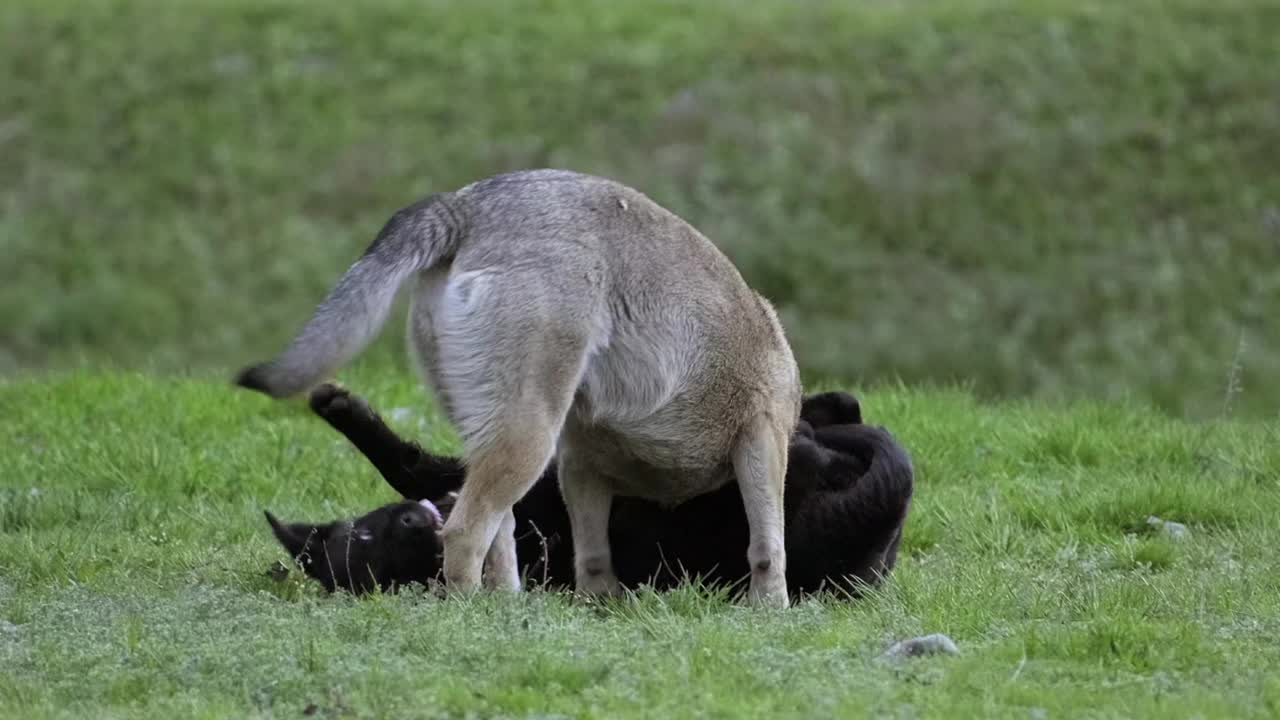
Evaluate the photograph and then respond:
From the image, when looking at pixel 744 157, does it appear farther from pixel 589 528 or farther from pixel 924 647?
pixel 924 647

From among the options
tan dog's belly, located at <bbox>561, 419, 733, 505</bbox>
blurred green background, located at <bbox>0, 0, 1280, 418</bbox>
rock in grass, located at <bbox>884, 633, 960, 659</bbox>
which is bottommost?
blurred green background, located at <bbox>0, 0, 1280, 418</bbox>

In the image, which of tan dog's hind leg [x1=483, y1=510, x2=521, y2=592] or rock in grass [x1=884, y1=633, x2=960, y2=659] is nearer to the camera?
rock in grass [x1=884, y1=633, x2=960, y2=659]

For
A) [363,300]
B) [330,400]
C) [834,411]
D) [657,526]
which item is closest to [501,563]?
[657,526]

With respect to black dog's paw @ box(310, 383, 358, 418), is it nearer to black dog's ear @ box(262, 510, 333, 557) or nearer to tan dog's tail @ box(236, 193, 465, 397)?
black dog's ear @ box(262, 510, 333, 557)

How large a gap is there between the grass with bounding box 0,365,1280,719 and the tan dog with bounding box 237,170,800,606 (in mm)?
432

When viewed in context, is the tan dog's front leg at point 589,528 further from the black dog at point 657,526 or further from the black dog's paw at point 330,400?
the black dog's paw at point 330,400

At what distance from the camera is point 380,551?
677cm

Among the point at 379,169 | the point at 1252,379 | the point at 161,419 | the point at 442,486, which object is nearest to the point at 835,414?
the point at 442,486

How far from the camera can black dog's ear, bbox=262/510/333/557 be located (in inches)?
273

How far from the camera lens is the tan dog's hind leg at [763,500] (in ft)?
21.4

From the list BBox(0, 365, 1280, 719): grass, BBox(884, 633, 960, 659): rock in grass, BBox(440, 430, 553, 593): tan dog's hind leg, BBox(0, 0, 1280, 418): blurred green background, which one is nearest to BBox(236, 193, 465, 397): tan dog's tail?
BBox(440, 430, 553, 593): tan dog's hind leg

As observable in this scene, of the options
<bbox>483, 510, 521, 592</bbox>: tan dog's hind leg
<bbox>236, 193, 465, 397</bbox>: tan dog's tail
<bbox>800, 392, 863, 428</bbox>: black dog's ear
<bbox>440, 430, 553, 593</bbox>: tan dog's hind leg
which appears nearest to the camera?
<bbox>236, 193, 465, 397</bbox>: tan dog's tail

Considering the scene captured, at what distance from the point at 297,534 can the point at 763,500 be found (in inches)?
71.1

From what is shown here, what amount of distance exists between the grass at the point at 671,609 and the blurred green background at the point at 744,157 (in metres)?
7.49
